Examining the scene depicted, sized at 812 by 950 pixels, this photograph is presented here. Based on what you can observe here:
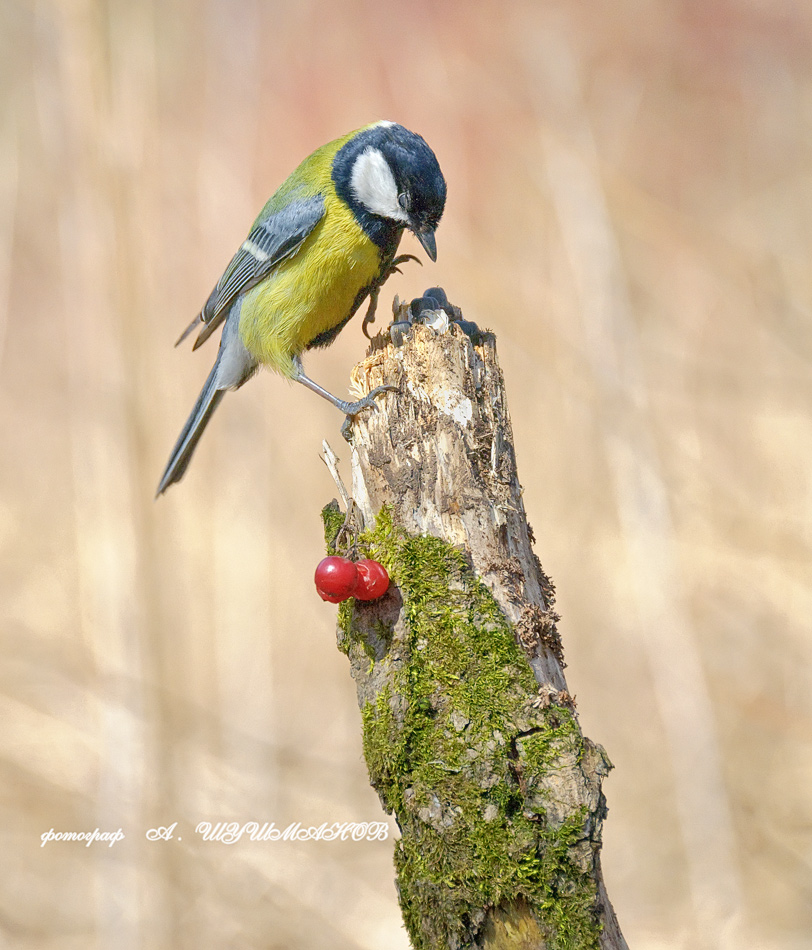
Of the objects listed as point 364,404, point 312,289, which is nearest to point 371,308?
point 312,289

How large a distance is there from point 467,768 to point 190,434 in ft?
5.12

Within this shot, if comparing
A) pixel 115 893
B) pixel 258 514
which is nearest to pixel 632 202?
pixel 258 514

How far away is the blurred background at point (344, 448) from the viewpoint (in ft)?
9.82

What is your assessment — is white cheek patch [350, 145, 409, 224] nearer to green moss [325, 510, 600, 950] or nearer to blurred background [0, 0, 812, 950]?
blurred background [0, 0, 812, 950]

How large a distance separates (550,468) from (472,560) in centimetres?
211

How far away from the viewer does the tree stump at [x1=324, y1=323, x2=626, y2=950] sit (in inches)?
47.8

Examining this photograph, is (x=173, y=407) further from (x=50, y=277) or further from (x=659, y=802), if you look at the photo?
(x=659, y=802)

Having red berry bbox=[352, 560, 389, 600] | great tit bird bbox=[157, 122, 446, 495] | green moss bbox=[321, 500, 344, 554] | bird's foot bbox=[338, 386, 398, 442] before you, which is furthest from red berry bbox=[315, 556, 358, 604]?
great tit bird bbox=[157, 122, 446, 495]

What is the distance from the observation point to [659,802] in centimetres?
328

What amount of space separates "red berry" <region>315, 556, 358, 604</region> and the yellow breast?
3.49 ft

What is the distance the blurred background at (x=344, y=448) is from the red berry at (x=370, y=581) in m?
1.30

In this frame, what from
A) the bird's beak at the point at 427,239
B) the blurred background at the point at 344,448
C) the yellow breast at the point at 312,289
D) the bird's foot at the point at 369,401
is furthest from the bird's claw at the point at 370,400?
the blurred background at the point at 344,448

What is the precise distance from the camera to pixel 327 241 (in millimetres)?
2189

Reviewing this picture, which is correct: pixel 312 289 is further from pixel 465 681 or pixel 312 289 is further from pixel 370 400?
pixel 465 681
